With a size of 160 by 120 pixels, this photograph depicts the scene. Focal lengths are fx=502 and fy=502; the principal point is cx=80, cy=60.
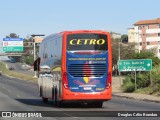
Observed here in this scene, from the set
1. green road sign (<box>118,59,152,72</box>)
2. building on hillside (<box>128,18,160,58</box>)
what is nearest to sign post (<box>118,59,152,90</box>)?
green road sign (<box>118,59,152,72</box>)

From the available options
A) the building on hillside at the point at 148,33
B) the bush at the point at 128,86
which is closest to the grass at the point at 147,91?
the bush at the point at 128,86

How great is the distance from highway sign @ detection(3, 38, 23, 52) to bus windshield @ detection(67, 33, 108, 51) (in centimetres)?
6261

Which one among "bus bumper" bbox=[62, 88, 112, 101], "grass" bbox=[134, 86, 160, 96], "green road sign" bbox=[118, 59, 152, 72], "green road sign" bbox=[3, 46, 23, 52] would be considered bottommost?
"grass" bbox=[134, 86, 160, 96]

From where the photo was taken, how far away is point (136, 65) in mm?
43312

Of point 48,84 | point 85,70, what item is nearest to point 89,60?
point 85,70

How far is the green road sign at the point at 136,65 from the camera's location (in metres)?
42.2

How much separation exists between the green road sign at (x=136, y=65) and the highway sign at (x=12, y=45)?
4459cm

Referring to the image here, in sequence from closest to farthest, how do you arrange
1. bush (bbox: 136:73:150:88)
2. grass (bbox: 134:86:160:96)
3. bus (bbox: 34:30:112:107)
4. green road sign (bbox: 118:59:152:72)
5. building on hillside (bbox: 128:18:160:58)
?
bus (bbox: 34:30:112:107), grass (bbox: 134:86:160:96), green road sign (bbox: 118:59:152:72), bush (bbox: 136:73:150:88), building on hillside (bbox: 128:18:160:58)

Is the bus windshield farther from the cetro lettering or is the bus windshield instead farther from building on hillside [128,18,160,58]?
building on hillside [128,18,160,58]

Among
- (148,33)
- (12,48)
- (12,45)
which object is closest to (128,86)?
(12,48)

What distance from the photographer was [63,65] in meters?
24.3

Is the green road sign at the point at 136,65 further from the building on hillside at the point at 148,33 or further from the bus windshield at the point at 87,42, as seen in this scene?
the building on hillside at the point at 148,33

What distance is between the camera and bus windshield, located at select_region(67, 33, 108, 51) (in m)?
24.4

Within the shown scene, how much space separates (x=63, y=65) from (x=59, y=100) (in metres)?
2.05
